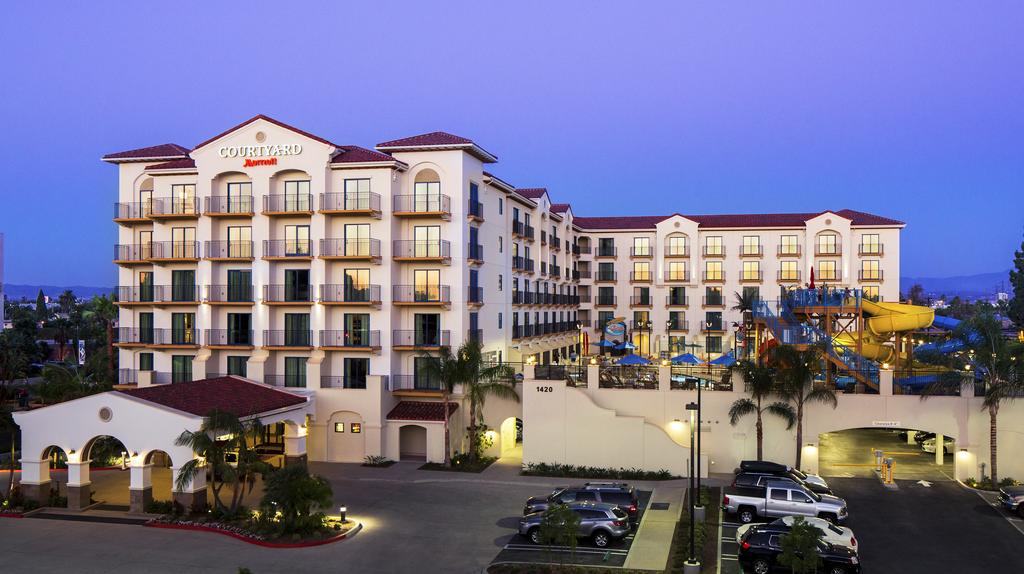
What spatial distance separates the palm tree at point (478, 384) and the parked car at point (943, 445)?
2326 centimetres

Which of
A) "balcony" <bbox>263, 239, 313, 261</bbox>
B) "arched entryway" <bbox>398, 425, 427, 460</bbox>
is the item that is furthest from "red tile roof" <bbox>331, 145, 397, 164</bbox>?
"arched entryway" <bbox>398, 425, 427, 460</bbox>

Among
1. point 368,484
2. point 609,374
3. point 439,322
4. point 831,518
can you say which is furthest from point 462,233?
point 831,518

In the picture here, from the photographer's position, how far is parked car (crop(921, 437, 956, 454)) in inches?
1647

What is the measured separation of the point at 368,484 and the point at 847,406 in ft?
78.0

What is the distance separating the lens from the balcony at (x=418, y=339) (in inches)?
1736

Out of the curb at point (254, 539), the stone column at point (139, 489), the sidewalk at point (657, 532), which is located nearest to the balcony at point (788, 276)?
the sidewalk at point (657, 532)

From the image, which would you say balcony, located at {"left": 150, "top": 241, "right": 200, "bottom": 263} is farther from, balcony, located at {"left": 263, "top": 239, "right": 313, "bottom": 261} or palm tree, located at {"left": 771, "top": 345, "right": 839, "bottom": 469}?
palm tree, located at {"left": 771, "top": 345, "right": 839, "bottom": 469}

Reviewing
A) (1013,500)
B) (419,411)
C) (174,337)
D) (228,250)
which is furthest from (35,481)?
(1013,500)

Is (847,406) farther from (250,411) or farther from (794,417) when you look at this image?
(250,411)

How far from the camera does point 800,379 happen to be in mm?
36656

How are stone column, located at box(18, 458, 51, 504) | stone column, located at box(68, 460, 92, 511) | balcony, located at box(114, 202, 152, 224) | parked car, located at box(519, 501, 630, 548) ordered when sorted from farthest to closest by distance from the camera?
balcony, located at box(114, 202, 152, 224) → stone column, located at box(18, 458, 51, 504) → stone column, located at box(68, 460, 92, 511) → parked car, located at box(519, 501, 630, 548)

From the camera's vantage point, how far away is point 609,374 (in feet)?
A: 135

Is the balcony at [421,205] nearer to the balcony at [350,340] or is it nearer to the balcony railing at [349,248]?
the balcony railing at [349,248]

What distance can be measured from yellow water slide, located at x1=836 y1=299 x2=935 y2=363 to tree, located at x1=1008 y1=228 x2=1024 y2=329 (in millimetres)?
30776
